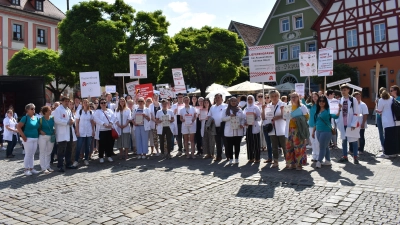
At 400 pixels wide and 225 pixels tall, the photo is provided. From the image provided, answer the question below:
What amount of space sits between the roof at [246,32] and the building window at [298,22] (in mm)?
7782

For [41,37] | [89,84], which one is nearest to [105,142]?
[89,84]

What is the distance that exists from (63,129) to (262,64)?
5861mm

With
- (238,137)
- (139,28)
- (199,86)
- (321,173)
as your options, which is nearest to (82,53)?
(139,28)

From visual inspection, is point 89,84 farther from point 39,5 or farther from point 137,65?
point 39,5

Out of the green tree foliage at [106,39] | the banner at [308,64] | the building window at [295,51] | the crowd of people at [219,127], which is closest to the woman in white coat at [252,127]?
the crowd of people at [219,127]

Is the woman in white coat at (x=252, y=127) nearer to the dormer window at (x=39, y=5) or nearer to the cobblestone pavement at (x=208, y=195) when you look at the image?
the cobblestone pavement at (x=208, y=195)

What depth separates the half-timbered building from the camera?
28.6m

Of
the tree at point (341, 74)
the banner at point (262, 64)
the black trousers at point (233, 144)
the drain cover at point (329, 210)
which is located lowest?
the drain cover at point (329, 210)

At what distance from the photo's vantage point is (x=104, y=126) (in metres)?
10.2

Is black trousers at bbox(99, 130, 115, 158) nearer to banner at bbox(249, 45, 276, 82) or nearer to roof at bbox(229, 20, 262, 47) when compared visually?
banner at bbox(249, 45, 276, 82)

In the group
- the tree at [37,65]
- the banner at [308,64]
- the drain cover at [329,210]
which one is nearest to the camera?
the drain cover at [329,210]

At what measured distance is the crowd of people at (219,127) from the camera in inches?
332

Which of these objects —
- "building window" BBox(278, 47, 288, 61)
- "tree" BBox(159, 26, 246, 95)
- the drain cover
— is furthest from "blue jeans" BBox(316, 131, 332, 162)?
"building window" BBox(278, 47, 288, 61)

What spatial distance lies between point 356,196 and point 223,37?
28.1 metres
